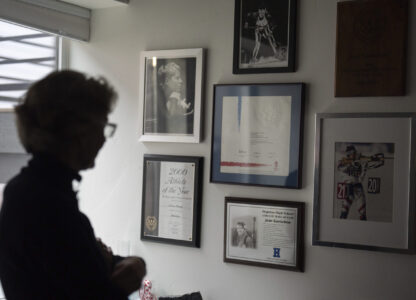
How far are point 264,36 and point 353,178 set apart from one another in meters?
0.71

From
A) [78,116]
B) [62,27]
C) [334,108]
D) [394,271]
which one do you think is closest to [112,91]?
[78,116]

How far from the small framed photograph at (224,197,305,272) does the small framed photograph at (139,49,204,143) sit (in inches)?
15.7

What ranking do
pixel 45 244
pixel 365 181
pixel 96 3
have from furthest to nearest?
pixel 96 3 → pixel 365 181 → pixel 45 244

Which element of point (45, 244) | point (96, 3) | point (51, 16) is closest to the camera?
point (45, 244)

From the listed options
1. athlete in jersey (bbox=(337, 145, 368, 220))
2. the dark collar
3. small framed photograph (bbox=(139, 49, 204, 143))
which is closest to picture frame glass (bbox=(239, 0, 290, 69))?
small framed photograph (bbox=(139, 49, 204, 143))

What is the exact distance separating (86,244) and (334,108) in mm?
1327

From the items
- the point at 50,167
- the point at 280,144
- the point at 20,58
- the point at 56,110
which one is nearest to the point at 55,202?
the point at 50,167

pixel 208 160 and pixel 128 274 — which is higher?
pixel 208 160

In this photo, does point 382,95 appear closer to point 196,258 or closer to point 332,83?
point 332,83

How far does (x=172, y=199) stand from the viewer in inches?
95.7

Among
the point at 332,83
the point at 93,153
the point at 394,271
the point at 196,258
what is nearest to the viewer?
the point at 93,153

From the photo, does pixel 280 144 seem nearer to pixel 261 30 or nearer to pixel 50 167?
pixel 261 30

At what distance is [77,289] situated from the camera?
3.37 feet

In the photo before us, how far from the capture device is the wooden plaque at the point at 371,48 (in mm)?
1951
